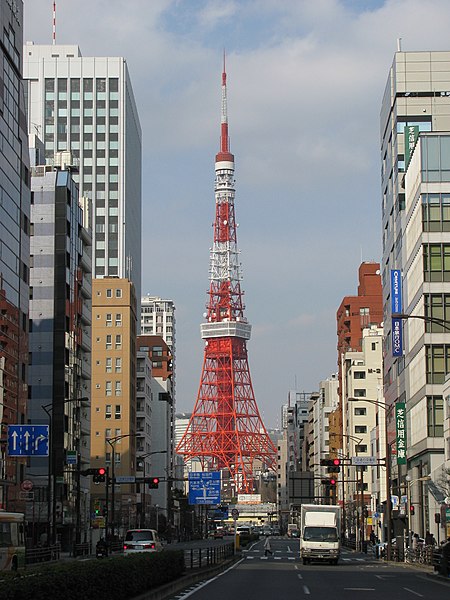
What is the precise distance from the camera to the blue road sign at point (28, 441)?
6631 centimetres

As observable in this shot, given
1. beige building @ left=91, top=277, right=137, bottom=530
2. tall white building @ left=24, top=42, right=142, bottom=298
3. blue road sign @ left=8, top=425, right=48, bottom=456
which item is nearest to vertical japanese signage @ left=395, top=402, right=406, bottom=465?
blue road sign @ left=8, top=425, right=48, bottom=456

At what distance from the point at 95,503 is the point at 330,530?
250ft

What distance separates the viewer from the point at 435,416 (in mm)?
76750

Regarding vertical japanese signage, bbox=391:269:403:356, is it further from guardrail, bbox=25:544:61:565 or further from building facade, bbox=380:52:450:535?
guardrail, bbox=25:544:61:565

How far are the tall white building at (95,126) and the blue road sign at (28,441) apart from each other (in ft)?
377

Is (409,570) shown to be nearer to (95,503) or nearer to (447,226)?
(447,226)

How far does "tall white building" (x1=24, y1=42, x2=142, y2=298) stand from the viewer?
184 meters

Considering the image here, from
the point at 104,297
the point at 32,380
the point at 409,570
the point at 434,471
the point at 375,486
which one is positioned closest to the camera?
the point at 409,570

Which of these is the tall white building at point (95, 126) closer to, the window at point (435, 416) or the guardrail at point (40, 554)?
the window at point (435, 416)

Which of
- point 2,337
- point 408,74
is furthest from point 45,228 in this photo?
point 408,74

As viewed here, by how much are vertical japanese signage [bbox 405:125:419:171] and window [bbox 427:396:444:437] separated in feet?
69.7

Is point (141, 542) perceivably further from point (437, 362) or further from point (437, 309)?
point (437, 309)

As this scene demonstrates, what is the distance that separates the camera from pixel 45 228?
355 ft

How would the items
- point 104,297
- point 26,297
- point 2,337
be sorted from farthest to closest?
point 104,297
point 26,297
point 2,337
